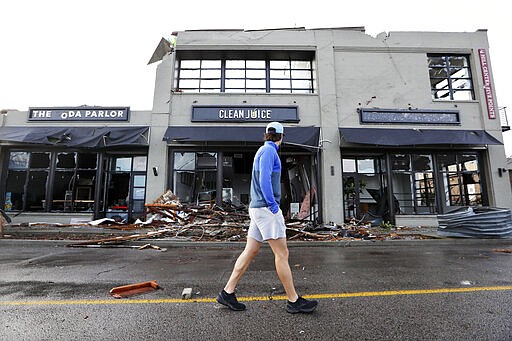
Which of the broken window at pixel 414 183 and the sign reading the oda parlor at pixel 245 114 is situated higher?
the sign reading the oda parlor at pixel 245 114

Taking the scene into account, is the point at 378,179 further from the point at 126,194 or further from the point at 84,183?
the point at 84,183

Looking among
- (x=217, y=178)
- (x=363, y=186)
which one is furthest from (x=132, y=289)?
(x=363, y=186)

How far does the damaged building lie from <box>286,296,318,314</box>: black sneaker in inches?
392

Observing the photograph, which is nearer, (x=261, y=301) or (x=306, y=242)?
(x=261, y=301)

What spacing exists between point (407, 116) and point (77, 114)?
1631cm

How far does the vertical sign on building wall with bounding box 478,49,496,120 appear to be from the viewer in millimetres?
13500

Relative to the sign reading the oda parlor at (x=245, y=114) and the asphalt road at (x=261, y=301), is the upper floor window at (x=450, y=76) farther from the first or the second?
the asphalt road at (x=261, y=301)

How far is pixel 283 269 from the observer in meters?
2.83

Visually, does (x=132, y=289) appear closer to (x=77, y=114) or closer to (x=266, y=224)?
(x=266, y=224)

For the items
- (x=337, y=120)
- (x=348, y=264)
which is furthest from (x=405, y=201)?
(x=348, y=264)

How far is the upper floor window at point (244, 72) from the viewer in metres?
14.5

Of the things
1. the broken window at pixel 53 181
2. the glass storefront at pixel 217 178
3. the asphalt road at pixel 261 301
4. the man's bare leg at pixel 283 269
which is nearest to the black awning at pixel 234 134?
the glass storefront at pixel 217 178

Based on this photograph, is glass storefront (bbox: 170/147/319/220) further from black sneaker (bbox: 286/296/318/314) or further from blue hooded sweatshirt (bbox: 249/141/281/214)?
black sneaker (bbox: 286/296/318/314)

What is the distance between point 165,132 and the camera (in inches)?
512
